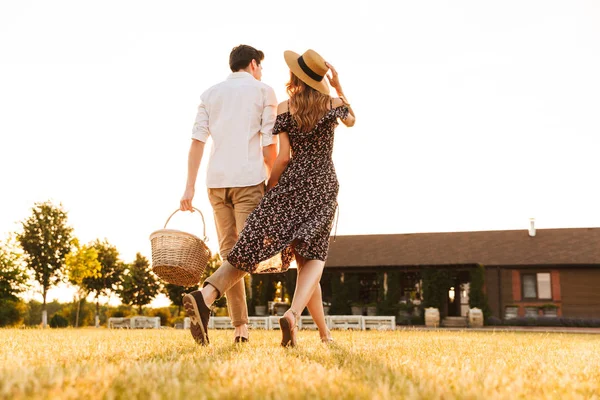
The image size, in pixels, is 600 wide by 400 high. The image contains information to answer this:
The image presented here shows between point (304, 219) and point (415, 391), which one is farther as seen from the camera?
point (304, 219)

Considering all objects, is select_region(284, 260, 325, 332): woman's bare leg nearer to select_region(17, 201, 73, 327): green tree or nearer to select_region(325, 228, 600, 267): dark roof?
select_region(325, 228, 600, 267): dark roof

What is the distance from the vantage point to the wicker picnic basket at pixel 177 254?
491 cm

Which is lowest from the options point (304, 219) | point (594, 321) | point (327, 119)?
point (594, 321)

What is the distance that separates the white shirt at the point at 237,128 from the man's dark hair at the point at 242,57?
12cm

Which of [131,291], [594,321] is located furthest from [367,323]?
[131,291]

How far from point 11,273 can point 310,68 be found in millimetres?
37530

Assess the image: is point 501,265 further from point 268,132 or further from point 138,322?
point 268,132

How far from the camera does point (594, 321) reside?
94.6ft

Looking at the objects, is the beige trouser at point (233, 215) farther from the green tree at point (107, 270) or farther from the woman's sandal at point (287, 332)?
the green tree at point (107, 270)

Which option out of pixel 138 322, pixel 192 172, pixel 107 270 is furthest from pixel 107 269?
pixel 192 172

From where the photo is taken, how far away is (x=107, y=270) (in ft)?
147

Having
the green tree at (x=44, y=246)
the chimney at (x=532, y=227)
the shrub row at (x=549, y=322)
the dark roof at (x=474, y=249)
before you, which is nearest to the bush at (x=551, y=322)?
the shrub row at (x=549, y=322)

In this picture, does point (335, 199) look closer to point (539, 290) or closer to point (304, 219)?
point (304, 219)

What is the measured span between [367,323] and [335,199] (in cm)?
1960
